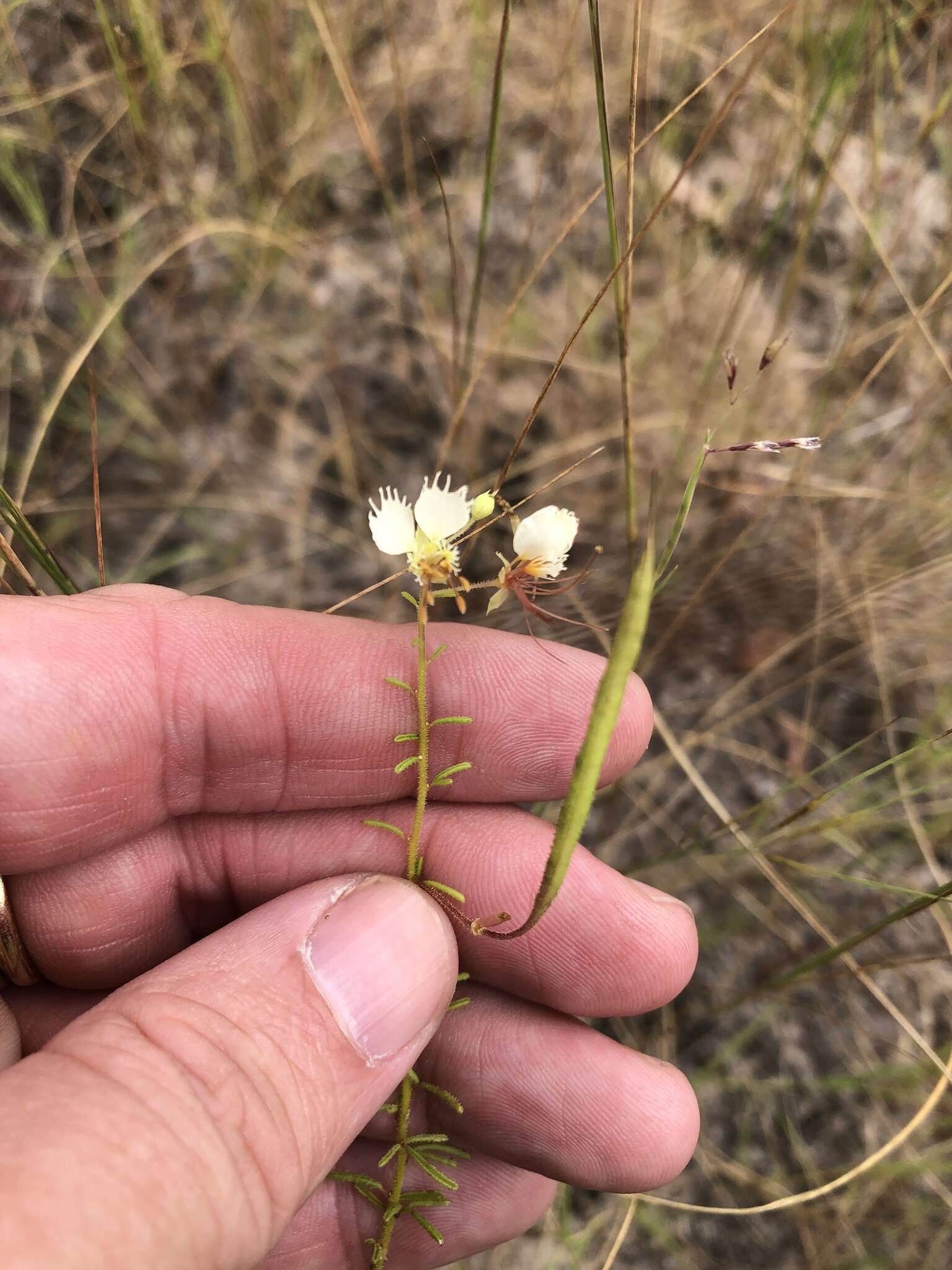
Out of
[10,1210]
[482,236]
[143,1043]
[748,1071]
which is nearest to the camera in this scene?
[10,1210]

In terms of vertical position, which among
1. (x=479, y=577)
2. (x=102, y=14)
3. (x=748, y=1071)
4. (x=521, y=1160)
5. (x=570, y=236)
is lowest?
(x=748, y=1071)

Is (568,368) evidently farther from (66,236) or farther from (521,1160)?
(521,1160)

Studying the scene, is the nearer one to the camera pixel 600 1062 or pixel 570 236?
pixel 600 1062

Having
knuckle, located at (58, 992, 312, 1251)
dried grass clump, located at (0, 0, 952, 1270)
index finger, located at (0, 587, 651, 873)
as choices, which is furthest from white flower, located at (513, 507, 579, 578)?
dried grass clump, located at (0, 0, 952, 1270)

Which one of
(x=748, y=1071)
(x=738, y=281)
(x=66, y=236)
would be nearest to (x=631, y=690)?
(x=748, y=1071)

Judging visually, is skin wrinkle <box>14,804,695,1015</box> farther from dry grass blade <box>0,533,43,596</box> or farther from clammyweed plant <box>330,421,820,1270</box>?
dry grass blade <box>0,533,43,596</box>

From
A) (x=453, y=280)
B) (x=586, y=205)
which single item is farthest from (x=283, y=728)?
(x=586, y=205)
